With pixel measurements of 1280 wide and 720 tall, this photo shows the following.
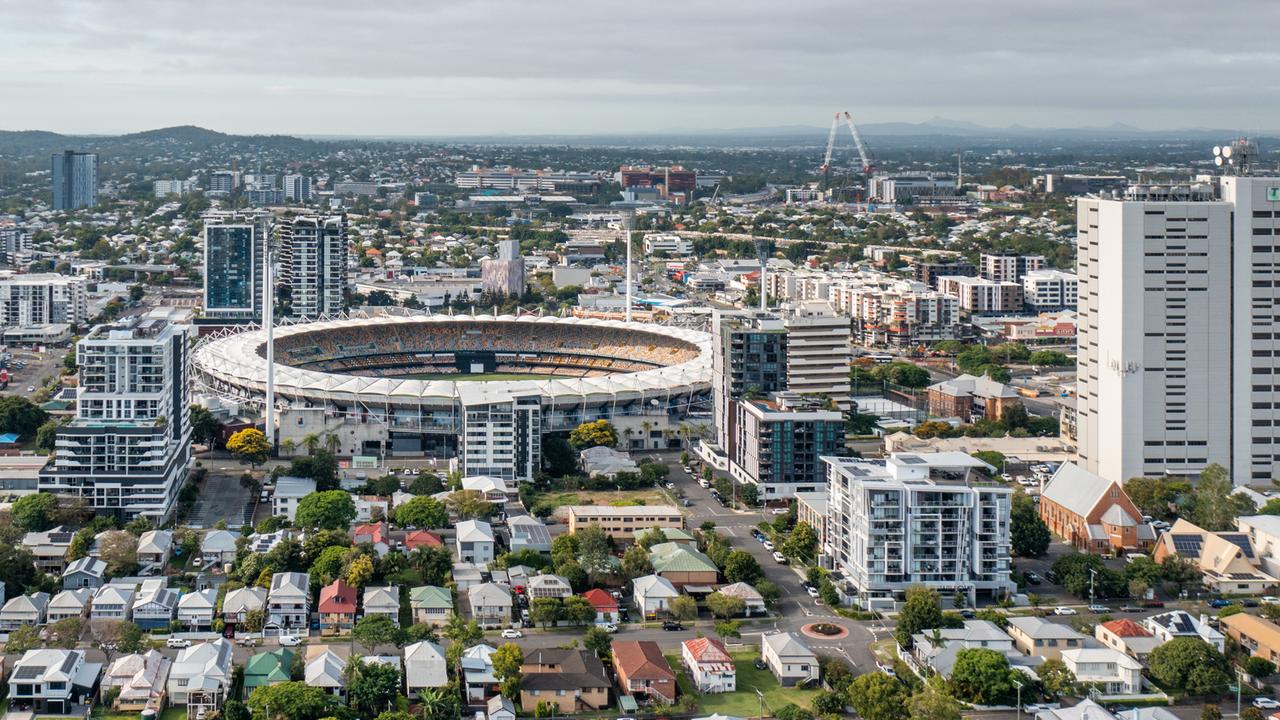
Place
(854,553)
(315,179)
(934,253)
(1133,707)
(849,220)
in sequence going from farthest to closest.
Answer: (315,179) → (849,220) → (934,253) → (854,553) → (1133,707)

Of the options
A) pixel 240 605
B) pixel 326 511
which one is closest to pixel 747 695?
pixel 240 605

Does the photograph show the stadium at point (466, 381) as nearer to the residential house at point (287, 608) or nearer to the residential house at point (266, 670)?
the residential house at point (287, 608)

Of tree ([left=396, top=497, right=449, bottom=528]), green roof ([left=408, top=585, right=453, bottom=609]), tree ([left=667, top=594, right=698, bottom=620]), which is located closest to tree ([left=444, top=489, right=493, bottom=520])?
tree ([left=396, top=497, right=449, bottom=528])

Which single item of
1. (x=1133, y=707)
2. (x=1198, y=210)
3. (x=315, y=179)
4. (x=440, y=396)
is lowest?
(x=1133, y=707)

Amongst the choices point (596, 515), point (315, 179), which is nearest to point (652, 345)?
point (596, 515)

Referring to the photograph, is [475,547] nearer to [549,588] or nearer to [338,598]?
[549,588]

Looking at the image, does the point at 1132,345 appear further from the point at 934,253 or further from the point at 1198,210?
the point at 934,253
